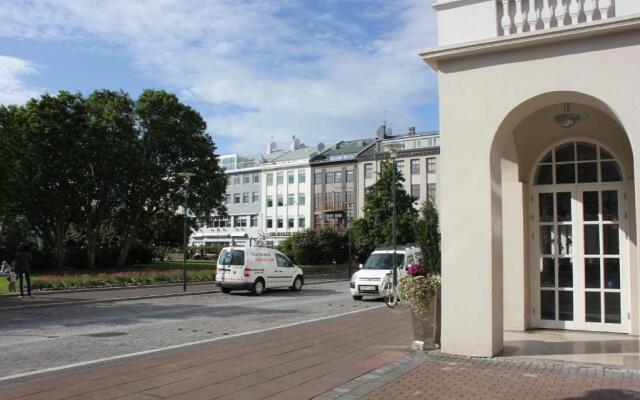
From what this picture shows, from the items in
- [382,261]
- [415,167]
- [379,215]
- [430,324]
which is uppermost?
[415,167]

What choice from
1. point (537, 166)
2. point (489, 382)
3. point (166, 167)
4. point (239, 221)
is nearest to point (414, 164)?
point (239, 221)

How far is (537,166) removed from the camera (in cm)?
1037

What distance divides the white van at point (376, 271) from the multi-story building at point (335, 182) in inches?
2363

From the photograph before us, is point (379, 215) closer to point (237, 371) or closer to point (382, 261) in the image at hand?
point (382, 261)

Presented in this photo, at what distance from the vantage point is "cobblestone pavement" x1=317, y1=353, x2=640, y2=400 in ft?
20.2

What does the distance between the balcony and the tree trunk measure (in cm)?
4088

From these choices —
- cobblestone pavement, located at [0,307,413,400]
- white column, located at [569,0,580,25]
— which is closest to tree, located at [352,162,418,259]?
cobblestone pavement, located at [0,307,413,400]

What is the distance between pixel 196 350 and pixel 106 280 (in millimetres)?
18296

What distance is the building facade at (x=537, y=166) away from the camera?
Result: 24.6 feet

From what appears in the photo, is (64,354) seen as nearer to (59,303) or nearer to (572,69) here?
(572,69)

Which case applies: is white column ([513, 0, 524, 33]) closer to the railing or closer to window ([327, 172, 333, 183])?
the railing

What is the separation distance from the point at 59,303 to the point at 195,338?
9726mm

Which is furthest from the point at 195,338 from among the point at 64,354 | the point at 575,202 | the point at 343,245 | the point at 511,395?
the point at 343,245

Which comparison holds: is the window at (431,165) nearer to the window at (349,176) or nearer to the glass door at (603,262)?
the window at (349,176)
